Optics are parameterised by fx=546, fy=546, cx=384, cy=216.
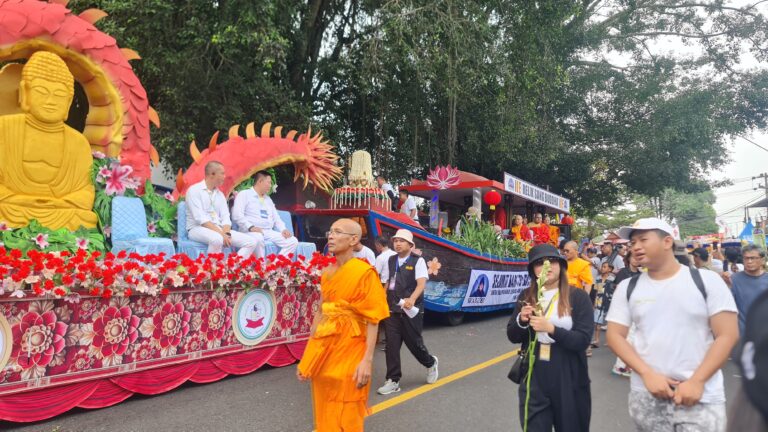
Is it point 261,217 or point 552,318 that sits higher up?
point 261,217

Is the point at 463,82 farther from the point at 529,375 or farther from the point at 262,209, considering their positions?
the point at 529,375

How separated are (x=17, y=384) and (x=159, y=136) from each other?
8959mm

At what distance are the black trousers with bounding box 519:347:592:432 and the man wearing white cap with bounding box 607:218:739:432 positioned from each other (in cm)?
49

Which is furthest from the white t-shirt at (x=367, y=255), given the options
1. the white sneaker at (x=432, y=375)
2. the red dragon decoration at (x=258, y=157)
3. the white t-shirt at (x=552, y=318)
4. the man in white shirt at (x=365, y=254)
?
the white t-shirt at (x=552, y=318)

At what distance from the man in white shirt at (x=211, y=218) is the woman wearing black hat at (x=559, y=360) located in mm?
4228

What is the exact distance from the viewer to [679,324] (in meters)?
2.39

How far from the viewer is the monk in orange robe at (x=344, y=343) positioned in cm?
325

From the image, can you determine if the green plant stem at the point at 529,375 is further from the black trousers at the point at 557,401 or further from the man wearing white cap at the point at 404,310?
the man wearing white cap at the point at 404,310

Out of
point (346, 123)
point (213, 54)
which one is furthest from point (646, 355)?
point (346, 123)

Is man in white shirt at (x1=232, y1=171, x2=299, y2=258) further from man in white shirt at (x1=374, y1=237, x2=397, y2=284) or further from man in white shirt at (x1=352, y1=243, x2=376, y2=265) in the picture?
man in white shirt at (x1=374, y1=237, x2=397, y2=284)

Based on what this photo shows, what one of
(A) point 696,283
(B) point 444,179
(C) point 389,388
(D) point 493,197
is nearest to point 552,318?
(A) point 696,283

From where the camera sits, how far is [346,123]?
15758mm

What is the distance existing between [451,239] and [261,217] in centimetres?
421

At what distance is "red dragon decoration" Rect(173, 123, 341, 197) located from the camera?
7.62m
